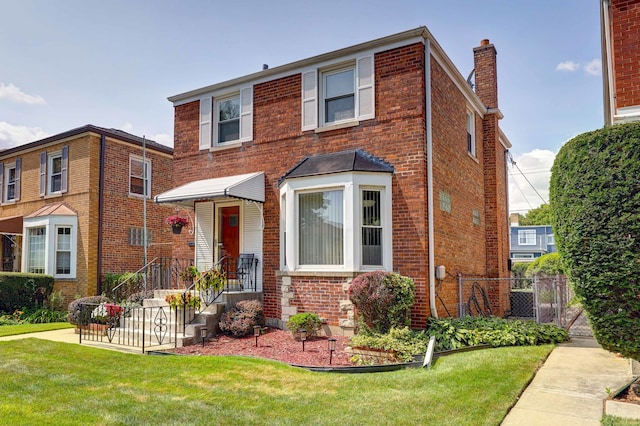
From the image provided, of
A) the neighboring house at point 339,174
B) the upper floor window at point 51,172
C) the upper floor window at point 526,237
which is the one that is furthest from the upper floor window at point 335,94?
the upper floor window at point 526,237

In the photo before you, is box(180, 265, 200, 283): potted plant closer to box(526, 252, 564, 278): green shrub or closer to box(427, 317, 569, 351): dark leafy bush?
box(427, 317, 569, 351): dark leafy bush

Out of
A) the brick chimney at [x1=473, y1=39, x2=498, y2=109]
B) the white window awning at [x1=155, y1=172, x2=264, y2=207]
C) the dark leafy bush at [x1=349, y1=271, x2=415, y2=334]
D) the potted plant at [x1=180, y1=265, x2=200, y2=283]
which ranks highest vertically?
the brick chimney at [x1=473, y1=39, x2=498, y2=109]

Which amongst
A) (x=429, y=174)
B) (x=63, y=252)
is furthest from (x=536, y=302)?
(x=63, y=252)

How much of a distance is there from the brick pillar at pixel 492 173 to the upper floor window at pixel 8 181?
1904 centimetres

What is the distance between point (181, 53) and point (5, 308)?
34.3 feet

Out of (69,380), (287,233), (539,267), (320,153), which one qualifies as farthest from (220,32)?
(539,267)

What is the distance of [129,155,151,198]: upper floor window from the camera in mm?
18422

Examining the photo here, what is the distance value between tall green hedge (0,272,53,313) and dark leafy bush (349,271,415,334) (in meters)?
12.4

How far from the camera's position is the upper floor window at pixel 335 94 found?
11031 millimetres

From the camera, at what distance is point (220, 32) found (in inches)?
465

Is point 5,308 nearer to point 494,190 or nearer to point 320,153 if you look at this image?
point 320,153

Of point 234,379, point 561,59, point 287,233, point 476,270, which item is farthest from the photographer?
point 561,59

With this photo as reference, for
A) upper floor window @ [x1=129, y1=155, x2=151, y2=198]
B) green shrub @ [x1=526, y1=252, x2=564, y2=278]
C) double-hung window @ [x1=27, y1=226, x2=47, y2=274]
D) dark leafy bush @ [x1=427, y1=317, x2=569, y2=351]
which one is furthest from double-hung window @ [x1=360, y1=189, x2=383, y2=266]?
double-hung window @ [x1=27, y1=226, x2=47, y2=274]

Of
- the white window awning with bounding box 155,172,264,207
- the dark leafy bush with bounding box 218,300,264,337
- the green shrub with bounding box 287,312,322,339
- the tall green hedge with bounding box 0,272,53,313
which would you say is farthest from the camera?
the tall green hedge with bounding box 0,272,53,313
